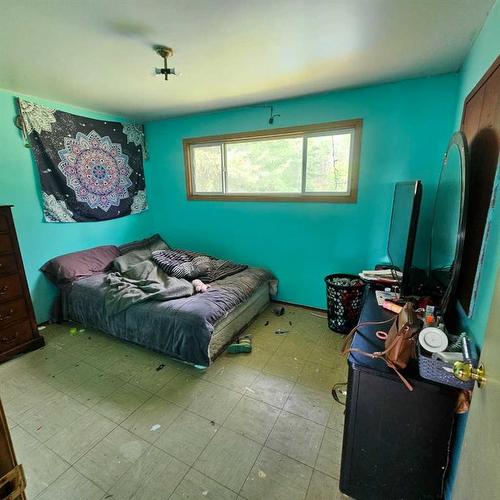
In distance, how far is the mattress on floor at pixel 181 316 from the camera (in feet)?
6.63

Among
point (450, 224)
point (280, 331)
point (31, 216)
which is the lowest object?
point (280, 331)

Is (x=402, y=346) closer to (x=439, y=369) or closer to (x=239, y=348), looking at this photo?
(x=439, y=369)

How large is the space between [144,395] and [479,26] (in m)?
3.03

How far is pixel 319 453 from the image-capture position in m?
1.39

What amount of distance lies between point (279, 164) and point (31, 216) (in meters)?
2.58

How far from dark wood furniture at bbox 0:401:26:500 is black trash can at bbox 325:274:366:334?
2.22 m

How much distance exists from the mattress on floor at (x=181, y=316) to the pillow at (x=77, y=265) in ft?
0.38

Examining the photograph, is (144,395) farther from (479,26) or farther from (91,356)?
(479,26)

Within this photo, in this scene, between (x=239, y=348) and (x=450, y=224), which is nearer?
(x=450, y=224)

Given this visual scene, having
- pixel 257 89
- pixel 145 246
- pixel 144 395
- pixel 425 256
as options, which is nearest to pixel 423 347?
pixel 425 256

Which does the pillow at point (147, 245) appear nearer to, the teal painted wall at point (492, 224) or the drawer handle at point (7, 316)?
the drawer handle at point (7, 316)

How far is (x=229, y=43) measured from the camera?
1590mm

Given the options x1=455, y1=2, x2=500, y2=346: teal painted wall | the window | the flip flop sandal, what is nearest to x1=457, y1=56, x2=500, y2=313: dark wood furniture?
x1=455, y1=2, x2=500, y2=346: teal painted wall

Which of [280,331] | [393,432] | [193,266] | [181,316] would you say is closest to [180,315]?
[181,316]
